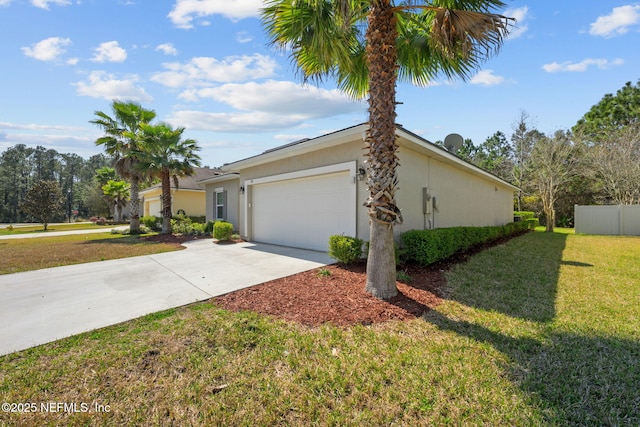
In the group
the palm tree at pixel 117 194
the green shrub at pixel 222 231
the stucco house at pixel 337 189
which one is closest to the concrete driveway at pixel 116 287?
the stucco house at pixel 337 189

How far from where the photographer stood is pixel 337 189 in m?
8.46

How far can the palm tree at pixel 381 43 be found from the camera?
462cm

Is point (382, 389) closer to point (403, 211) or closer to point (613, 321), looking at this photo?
point (613, 321)

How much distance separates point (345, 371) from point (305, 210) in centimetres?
696

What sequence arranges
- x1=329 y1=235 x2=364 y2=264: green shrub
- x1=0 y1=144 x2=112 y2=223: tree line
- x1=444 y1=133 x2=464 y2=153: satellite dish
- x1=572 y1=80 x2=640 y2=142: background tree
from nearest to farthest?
x1=329 y1=235 x2=364 y2=264: green shrub → x1=444 y1=133 x2=464 y2=153: satellite dish → x1=572 y1=80 x2=640 y2=142: background tree → x1=0 y1=144 x2=112 y2=223: tree line

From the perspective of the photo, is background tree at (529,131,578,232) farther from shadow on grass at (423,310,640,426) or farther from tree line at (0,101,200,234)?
tree line at (0,101,200,234)

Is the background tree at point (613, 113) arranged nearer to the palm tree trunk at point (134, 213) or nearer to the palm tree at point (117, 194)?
the palm tree trunk at point (134, 213)

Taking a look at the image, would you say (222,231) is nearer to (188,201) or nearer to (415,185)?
(415,185)

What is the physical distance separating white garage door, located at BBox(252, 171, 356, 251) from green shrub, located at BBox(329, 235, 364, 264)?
0.89 meters

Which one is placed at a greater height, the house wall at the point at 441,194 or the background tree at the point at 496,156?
the background tree at the point at 496,156

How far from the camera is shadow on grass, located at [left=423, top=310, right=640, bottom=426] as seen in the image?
234cm

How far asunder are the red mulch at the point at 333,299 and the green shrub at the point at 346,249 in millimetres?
456

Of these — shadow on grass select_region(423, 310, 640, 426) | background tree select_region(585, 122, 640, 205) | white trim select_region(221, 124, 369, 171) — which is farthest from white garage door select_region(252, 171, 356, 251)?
background tree select_region(585, 122, 640, 205)

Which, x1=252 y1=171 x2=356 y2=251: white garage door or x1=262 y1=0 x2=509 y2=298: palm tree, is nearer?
x1=262 y1=0 x2=509 y2=298: palm tree
